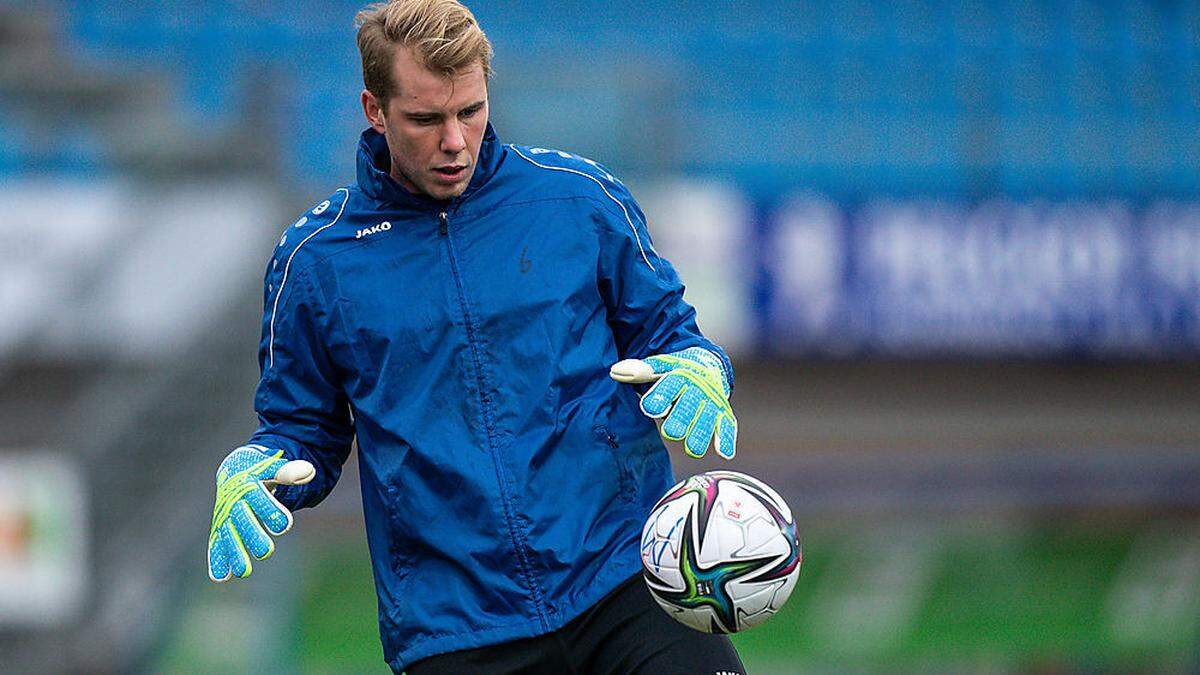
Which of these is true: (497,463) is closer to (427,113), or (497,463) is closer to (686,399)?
(686,399)

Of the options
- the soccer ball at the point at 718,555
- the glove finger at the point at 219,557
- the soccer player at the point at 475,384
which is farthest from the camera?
the glove finger at the point at 219,557

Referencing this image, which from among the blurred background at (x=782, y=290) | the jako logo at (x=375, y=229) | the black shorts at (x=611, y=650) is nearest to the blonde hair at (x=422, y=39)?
the jako logo at (x=375, y=229)

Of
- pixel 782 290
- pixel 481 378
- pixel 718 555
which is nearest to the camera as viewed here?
pixel 718 555

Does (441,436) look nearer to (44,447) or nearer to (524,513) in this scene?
(524,513)

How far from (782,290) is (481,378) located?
7474mm

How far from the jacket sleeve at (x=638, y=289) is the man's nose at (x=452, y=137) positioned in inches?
14.2

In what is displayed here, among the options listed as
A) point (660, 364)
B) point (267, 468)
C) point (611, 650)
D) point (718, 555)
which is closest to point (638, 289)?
point (660, 364)

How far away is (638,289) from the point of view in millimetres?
3785

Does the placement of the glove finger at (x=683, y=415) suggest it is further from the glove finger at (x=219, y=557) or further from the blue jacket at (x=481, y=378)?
the glove finger at (x=219, y=557)

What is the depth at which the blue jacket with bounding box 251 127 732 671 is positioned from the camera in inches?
141

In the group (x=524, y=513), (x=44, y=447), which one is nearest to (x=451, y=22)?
(x=524, y=513)

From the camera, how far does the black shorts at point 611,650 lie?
358 cm

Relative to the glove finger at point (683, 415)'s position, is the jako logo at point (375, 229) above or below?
above

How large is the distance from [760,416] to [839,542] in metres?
0.97
